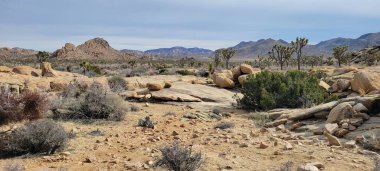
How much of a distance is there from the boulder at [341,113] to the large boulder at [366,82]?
4.68m

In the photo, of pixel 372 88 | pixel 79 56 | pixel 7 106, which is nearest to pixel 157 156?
pixel 7 106

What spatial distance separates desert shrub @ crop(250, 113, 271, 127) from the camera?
12064 mm

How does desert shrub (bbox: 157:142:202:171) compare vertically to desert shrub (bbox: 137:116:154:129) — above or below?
above

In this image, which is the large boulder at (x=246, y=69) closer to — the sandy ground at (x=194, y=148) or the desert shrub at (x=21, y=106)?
the sandy ground at (x=194, y=148)

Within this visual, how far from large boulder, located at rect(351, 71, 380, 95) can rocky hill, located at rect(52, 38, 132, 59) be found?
11955 centimetres

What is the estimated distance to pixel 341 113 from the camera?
10648 millimetres

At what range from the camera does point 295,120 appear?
11875 millimetres

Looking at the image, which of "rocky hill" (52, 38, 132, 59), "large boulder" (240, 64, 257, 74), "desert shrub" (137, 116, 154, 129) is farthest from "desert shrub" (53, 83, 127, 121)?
"rocky hill" (52, 38, 132, 59)

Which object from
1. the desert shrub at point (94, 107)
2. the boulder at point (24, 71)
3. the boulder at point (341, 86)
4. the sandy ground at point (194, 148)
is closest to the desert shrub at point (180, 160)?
the sandy ground at point (194, 148)

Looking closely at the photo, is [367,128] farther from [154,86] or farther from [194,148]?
[154,86]

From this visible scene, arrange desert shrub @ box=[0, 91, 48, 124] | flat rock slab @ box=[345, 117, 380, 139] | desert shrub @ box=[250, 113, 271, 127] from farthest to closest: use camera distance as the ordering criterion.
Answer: desert shrub @ box=[250, 113, 271, 127] → desert shrub @ box=[0, 91, 48, 124] → flat rock slab @ box=[345, 117, 380, 139]

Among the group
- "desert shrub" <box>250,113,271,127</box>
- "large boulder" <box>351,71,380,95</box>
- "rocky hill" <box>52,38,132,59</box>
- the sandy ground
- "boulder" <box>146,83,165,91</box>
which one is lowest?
"desert shrub" <box>250,113,271,127</box>

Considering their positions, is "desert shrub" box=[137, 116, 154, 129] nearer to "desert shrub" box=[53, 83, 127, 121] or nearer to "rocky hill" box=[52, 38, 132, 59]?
"desert shrub" box=[53, 83, 127, 121]

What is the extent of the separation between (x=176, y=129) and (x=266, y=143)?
2.75m
